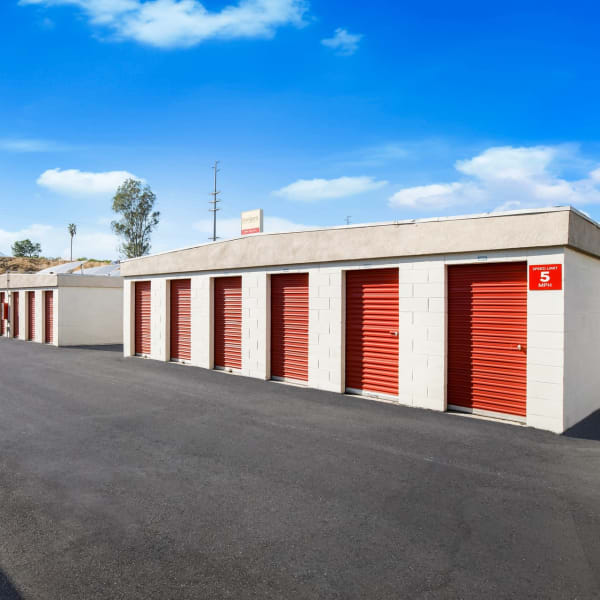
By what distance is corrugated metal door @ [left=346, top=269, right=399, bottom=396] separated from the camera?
1041 cm

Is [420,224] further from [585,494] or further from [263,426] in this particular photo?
[585,494]

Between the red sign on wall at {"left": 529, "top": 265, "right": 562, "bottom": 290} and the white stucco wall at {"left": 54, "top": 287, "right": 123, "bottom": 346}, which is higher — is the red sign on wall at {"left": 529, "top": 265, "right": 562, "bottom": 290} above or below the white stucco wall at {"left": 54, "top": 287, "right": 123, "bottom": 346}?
above

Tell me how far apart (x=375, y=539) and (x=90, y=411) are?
7004 millimetres

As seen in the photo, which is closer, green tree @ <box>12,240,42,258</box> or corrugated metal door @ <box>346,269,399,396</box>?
corrugated metal door @ <box>346,269,399,396</box>

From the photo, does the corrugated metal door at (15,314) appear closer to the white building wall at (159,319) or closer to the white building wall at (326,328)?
the white building wall at (159,319)

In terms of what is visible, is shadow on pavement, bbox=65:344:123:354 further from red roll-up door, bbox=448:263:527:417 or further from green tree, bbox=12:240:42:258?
green tree, bbox=12:240:42:258

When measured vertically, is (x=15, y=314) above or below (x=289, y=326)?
below

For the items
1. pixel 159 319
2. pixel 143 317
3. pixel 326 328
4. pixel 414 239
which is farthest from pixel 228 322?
pixel 414 239

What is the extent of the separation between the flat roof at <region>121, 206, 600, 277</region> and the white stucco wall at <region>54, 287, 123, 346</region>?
40.0ft

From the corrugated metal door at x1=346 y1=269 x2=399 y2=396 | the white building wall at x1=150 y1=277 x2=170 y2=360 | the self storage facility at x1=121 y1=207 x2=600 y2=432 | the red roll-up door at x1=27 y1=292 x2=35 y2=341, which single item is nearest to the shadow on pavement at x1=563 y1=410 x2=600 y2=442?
the self storage facility at x1=121 y1=207 x2=600 y2=432

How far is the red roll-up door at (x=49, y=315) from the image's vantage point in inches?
986

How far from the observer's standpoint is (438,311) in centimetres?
941

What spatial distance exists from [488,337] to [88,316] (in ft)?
69.7

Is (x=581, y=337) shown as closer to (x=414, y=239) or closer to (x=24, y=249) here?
(x=414, y=239)
